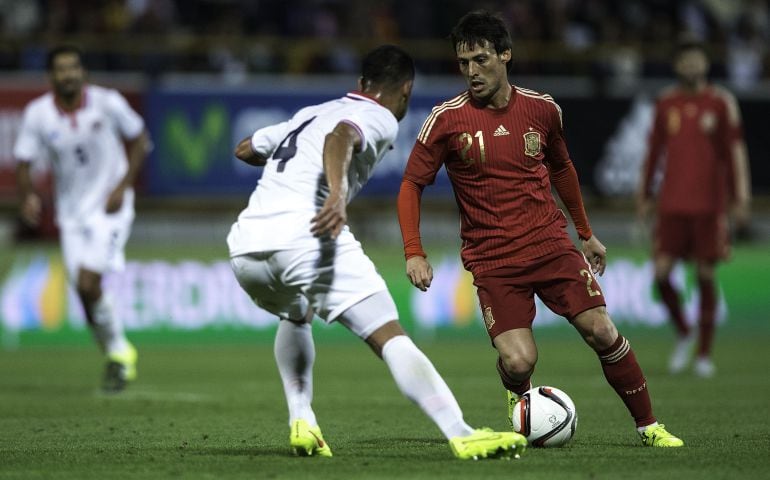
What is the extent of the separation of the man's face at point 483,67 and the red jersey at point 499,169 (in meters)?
0.12

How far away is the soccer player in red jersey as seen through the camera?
6.45 meters

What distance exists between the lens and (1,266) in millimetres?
14344

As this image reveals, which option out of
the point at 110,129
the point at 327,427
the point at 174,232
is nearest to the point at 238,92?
the point at 174,232

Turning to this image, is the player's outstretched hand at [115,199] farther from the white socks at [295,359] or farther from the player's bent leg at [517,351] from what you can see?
the player's bent leg at [517,351]

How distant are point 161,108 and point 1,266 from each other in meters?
2.64

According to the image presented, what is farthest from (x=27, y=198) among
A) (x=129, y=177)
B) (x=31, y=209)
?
(x=129, y=177)

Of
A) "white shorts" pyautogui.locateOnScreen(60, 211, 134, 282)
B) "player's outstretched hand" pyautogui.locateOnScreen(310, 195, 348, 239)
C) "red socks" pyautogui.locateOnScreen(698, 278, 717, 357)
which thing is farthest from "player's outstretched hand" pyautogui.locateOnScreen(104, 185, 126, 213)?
"red socks" pyautogui.locateOnScreen(698, 278, 717, 357)

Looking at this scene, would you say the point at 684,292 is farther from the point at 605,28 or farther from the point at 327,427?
the point at 327,427

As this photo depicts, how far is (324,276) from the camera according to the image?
5.91 metres

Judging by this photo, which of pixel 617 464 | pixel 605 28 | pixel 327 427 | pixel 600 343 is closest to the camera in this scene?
pixel 617 464

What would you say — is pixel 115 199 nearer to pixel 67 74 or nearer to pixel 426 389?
pixel 67 74

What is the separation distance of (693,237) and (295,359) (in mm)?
5973

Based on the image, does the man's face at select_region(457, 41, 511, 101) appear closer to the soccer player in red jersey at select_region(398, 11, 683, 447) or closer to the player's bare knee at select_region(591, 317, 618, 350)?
the soccer player in red jersey at select_region(398, 11, 683, 447)

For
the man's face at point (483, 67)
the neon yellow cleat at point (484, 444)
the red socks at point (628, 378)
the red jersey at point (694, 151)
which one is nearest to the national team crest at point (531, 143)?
→ the man's face at point (483, 67)
